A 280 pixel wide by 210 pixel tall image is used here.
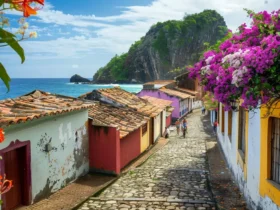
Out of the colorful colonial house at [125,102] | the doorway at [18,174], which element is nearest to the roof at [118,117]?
the colorful colonial house at [125,102]

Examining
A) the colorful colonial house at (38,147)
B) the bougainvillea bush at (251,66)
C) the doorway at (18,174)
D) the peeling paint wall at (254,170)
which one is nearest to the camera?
the bougainvillea bush at (251,66)

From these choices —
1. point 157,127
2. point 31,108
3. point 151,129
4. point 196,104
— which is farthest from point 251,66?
point 196,104

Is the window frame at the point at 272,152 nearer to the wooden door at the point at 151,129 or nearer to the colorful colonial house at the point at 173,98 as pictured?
the wooden door at the point at 151,129

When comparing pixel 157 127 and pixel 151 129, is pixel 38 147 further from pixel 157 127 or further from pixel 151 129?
pixel 157 127

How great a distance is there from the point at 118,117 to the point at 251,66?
11624 millimetres

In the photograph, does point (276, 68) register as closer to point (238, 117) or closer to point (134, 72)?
point (238, 117)

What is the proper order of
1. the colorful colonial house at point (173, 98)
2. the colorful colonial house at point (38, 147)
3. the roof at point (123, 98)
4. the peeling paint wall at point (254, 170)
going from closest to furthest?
the peeling paint wall at point (254, 170)
the colorful colonial house at point (38, 147)
the roof at point (123, 98)
the colorful colonial house at point (173, 98)

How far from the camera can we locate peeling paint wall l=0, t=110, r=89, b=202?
8.71 metres

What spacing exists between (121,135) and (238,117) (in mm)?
5014

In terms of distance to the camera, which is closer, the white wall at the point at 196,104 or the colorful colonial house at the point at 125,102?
the colorful colonial house at the point at 125,102

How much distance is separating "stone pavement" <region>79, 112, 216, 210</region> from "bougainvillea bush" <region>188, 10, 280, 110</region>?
4.32 metres

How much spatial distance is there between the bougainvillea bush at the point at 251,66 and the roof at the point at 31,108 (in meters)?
4.55

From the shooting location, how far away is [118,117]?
15.6 m

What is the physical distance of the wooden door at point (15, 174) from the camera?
317 inches
